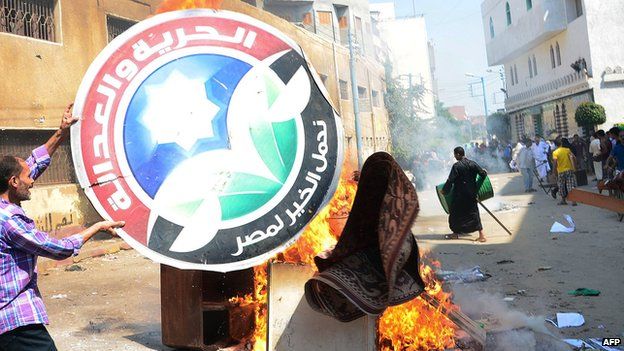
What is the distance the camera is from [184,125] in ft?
10.3

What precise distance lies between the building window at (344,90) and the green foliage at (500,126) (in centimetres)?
1535

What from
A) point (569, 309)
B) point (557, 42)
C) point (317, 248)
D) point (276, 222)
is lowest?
point (569, 309)

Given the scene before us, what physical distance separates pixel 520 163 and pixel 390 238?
14667 mm

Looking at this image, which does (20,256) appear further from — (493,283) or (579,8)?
(579,8)

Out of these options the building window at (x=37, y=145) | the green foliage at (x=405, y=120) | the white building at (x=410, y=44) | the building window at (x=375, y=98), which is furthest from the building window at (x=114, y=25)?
the white building at (x=410, y=44)

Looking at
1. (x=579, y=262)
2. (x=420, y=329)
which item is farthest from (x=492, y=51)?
(x=420, y=329)

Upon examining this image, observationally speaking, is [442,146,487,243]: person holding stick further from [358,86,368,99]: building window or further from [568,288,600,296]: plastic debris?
[358,86,368,99]: building window

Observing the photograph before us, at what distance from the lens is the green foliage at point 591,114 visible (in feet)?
62.1

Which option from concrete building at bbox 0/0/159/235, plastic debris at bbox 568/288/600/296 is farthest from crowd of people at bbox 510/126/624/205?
concrete building at bbox 0/0/159/235

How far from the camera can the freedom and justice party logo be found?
2967 millimetres

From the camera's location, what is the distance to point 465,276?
6.92 m

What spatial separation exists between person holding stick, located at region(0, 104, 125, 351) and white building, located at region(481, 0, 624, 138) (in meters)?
21.4

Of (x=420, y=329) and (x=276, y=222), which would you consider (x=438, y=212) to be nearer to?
(x=420, y=329)

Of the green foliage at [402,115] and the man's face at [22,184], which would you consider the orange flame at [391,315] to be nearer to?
the man's face at [22,184]
